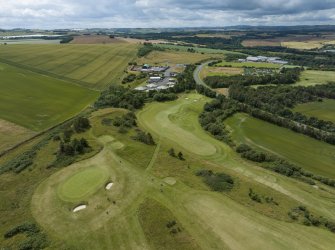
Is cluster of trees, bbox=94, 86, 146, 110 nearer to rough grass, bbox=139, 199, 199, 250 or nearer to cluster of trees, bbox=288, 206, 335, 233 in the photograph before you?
rough grass, bbox=139, 199, 199, 250

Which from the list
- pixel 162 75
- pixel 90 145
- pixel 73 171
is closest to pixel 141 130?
pixel 90 145

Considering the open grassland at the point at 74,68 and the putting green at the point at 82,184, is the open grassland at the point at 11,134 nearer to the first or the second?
the putting green at the point at 82,184

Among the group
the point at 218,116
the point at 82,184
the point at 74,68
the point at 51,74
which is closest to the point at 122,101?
the point at 218,116

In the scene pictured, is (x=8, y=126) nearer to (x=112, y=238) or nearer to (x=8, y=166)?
(x=8, y=166)

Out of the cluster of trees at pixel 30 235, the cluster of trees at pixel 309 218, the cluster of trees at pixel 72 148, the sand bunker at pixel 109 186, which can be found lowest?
the cluster of trees at pixel 309 218

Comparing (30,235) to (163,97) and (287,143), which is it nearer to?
(287,143)

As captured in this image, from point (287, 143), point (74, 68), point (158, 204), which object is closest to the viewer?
point (158, 204)

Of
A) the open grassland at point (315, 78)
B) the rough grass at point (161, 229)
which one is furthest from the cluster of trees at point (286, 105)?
the rough grass at point (161, 229)
